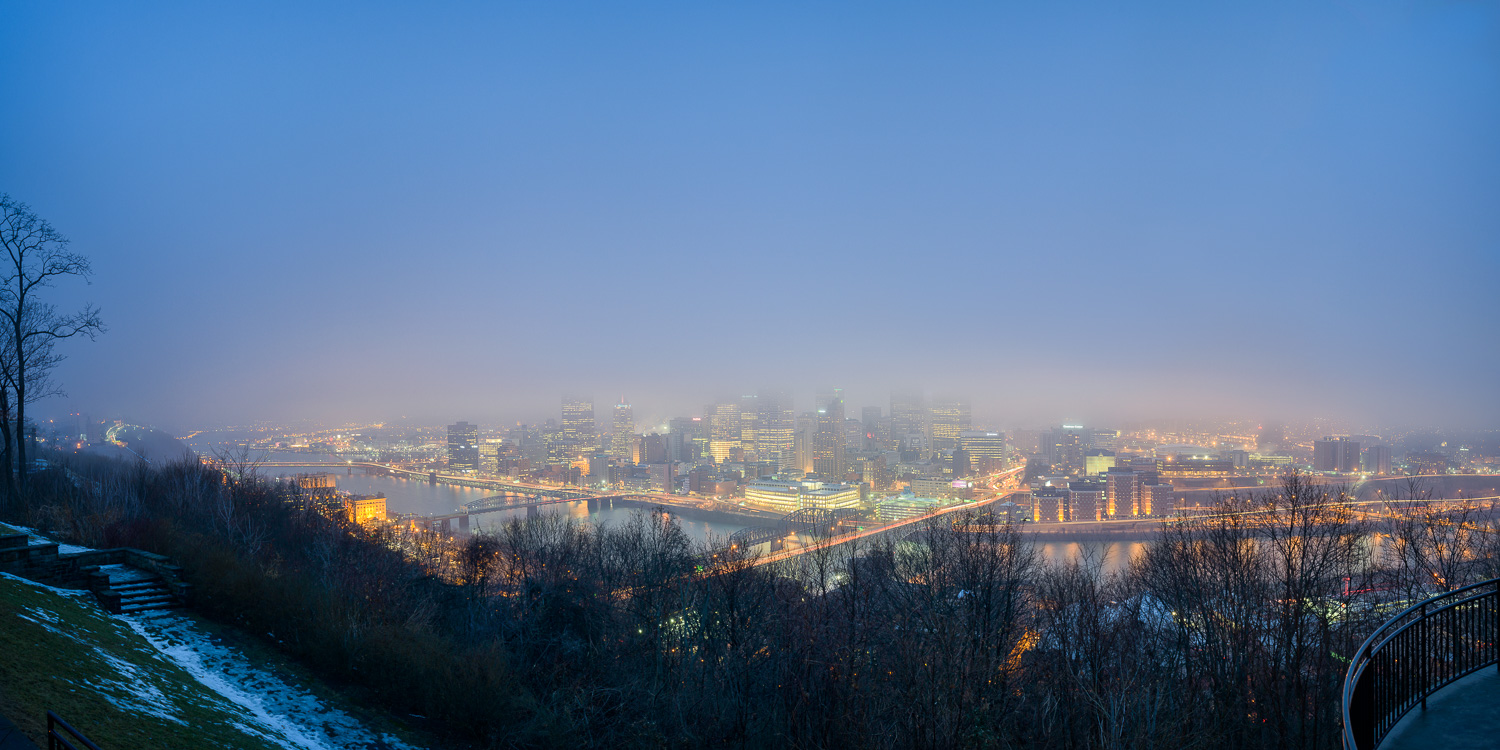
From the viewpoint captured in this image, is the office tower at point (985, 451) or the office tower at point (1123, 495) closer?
the office tower at point (1123, 495)

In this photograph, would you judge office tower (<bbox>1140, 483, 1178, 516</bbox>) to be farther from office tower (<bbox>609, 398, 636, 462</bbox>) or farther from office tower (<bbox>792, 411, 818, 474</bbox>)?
office tower (<bbox>609, 398, 636, 462</bbox>)

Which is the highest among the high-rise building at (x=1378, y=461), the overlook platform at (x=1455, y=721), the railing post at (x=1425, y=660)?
the railing post at (x=1425, y=660)

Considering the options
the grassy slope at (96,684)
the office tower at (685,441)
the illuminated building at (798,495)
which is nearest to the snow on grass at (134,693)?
the grassy slope at (96,684)

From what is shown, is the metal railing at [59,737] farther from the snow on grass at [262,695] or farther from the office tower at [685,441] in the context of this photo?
the office tower at [685,441]

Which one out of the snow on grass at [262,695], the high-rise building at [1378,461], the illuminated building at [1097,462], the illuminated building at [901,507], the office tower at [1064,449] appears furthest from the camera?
the office tower at [1064,449]

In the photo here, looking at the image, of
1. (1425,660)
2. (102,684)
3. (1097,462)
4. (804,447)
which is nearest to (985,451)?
(1097,462)

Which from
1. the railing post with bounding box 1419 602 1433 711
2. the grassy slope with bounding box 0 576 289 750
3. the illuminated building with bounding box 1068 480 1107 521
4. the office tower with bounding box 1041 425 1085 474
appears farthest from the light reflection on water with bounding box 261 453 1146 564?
the office tower with bounding box 1041 425 1085 474

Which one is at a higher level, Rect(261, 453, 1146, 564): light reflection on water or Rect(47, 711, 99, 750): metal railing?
Rect(47, 711, 99, 750): metal railing

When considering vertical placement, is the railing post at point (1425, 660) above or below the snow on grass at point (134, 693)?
above
